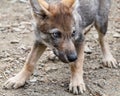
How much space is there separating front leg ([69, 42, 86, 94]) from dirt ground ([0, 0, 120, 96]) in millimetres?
84

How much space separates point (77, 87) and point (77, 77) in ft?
0.41

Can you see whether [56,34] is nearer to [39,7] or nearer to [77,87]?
[39,7]

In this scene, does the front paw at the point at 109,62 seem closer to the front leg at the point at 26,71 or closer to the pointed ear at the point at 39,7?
the front leg at the point at 26,71

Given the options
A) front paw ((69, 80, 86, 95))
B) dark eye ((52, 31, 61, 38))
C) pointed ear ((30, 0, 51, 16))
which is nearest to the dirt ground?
front paw ((69, 80, 86, 95))

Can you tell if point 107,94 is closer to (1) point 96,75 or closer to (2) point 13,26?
(1) point 96,75

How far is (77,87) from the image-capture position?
16.6 feet

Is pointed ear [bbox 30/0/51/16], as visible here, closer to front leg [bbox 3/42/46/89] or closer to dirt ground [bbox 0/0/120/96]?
front leg [bbox 3/42/46/89]

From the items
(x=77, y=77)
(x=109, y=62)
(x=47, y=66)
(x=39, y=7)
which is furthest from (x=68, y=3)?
(x=109, y=62)

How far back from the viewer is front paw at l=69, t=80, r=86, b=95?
5.04m

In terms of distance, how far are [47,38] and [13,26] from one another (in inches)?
88.1

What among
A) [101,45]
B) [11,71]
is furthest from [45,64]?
[101,45]

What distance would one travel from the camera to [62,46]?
15.0ft

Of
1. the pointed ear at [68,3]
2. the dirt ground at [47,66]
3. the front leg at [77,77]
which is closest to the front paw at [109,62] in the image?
the dirt ground at [47,66]

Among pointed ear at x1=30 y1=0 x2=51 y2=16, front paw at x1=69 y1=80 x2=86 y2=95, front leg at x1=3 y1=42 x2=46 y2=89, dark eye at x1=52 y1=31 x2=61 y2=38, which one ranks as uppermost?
pointed ear at x1=30 y1=0 x2=51 y2=16
